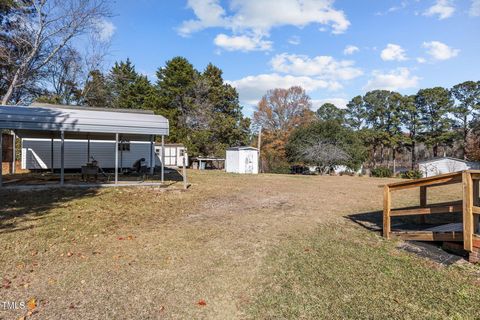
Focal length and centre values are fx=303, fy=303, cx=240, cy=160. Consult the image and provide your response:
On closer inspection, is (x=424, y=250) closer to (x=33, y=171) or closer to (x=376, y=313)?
(x=376, y=313)

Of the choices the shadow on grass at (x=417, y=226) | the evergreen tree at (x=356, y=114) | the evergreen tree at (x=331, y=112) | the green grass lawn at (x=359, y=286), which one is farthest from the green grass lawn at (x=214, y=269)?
the evergreen tree at (x=356, y=114)

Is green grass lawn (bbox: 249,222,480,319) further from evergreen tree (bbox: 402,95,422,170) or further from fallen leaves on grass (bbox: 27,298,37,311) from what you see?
evergreen tree (bbox: 402,95,422,170)

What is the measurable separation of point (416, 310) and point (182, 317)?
234cm

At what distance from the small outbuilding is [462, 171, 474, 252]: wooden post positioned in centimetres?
1914

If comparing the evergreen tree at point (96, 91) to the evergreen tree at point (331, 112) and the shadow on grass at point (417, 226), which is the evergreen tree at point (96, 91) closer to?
the shadow on grass at point (417, 226)

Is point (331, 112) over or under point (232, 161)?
over

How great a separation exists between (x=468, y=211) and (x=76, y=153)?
59.4 feet

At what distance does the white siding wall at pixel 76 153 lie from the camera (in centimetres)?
1627

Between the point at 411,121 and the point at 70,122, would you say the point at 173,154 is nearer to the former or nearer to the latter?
the point at 70,122

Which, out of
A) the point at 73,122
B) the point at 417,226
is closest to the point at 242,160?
the point at 73,122

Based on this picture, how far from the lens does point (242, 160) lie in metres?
23.3

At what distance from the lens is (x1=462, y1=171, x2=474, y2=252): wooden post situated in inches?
166

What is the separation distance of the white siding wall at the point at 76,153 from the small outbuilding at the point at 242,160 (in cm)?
703

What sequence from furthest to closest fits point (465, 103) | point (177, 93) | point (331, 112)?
point (331, 112) < point (465, 103) < point (177, 93)
